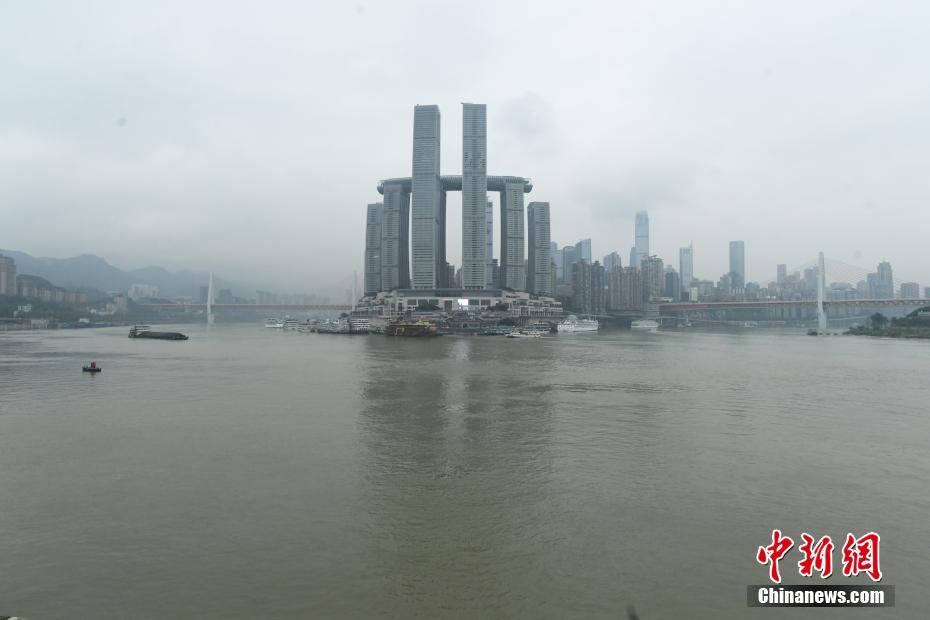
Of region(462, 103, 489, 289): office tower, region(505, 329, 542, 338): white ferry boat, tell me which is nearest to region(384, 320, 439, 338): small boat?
region(505, 329, 542, 338): white ferry boat

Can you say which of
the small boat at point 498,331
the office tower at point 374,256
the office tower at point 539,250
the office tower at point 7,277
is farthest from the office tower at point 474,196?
the office tower at point 7,277

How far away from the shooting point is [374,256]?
194 metres

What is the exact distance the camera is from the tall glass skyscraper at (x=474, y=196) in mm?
158337

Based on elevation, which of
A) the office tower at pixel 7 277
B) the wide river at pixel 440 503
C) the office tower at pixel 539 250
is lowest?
the wide river at pixel 440 503

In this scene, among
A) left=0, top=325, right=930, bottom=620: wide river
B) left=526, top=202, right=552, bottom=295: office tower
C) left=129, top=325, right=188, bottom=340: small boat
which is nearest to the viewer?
left=0, top=325, right=930, bottom=620: wide river

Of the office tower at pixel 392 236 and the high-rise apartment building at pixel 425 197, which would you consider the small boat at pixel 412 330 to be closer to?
the high-rise apartment building at pixel 425 197

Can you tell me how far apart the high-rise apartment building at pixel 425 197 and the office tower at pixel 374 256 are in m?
26.8

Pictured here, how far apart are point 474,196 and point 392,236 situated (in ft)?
122

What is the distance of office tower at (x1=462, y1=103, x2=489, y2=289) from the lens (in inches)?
6235

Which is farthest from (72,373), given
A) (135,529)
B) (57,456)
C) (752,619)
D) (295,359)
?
(752,619)

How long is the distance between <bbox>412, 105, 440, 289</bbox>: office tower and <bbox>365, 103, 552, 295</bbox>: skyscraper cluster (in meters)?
0.32

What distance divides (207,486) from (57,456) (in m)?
5.49

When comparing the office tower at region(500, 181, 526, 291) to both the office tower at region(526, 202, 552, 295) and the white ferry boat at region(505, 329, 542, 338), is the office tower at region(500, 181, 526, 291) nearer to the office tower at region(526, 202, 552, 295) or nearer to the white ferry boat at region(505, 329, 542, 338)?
the office tower at region(526, 202, 552, 295)

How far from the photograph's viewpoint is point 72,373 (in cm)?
3114
